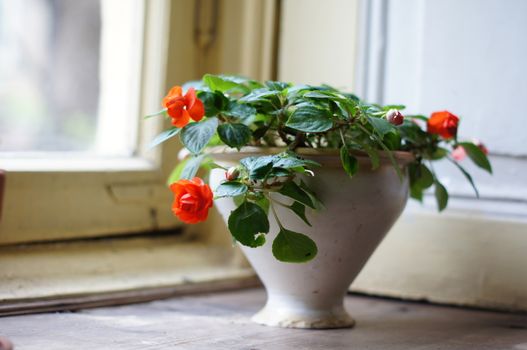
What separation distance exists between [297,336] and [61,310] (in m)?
0.31

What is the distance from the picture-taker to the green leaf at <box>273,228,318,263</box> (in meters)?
0.83

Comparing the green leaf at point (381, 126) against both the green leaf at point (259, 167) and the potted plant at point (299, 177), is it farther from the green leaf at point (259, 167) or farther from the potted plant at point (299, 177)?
the green leaf at point (259, 167)

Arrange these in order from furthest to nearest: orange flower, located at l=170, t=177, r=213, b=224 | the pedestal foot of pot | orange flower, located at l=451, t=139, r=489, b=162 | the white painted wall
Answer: the white painted wall < orange flower, located at l=451, t=139, r=489, b=162 < the pedestal foot of pot < orange flower, located at l=170, t=177, r=213, b=224

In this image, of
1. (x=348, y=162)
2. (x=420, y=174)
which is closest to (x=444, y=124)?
(x=420, y=174)

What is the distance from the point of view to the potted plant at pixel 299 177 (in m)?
0.82

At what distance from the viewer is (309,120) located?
0.83m

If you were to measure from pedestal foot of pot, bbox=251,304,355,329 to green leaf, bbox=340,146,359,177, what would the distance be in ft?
0.68

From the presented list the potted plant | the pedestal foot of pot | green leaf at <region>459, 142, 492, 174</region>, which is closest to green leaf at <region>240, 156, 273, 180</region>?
the potted plant

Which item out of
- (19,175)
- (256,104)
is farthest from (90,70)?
(256,104)

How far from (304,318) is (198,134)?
10.6 inches

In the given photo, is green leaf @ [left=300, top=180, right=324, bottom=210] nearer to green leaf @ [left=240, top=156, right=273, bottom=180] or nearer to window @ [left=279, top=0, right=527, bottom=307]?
green leaf @ [left=240, top=156, right=273, bottom=180]

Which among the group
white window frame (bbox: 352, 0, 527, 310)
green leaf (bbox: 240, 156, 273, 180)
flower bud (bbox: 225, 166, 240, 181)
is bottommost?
white window frame (bbox: 352, 0, 527, 310)

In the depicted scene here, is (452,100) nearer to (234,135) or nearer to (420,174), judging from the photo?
(420,174)

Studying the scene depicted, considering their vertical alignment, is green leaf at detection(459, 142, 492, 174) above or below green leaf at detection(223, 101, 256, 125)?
below
